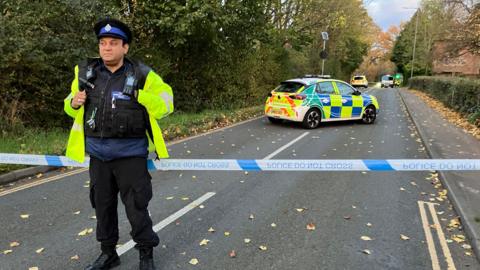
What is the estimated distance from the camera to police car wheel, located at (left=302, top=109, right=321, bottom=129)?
12562mm

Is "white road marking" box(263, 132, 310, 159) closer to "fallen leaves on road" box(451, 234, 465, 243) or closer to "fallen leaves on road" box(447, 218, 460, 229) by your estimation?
"fallen leaves on road" box(447, 218, 460, 229)

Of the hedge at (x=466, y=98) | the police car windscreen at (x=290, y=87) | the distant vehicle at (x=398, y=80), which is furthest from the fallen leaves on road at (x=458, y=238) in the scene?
the distant vehicle at (x=398, y=80)

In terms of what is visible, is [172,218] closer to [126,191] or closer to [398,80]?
[126,191]

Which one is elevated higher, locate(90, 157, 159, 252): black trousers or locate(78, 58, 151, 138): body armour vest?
locate(78, 58, 151, 138): body armour vest

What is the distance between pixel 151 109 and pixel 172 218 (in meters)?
2.13

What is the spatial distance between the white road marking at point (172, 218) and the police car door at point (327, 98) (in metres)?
7.72

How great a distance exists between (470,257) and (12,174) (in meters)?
6.22

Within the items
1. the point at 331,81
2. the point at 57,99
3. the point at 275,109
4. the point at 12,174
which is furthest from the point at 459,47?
the point at 12,174

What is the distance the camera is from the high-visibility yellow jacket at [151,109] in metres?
3.07

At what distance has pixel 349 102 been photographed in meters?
13.5

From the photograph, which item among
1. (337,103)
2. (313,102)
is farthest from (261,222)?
(337,103)

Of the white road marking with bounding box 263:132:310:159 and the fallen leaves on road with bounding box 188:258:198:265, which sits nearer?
the fallen leaves on road with bounding box 188:258:198:265

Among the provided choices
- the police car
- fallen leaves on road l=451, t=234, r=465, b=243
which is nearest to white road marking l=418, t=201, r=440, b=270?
fallen leaves on road l=451, t=234, r=465, b=243

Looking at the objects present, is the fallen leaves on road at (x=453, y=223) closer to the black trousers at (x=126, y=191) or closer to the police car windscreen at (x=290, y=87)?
the black trousers at (x=126, y=191)
